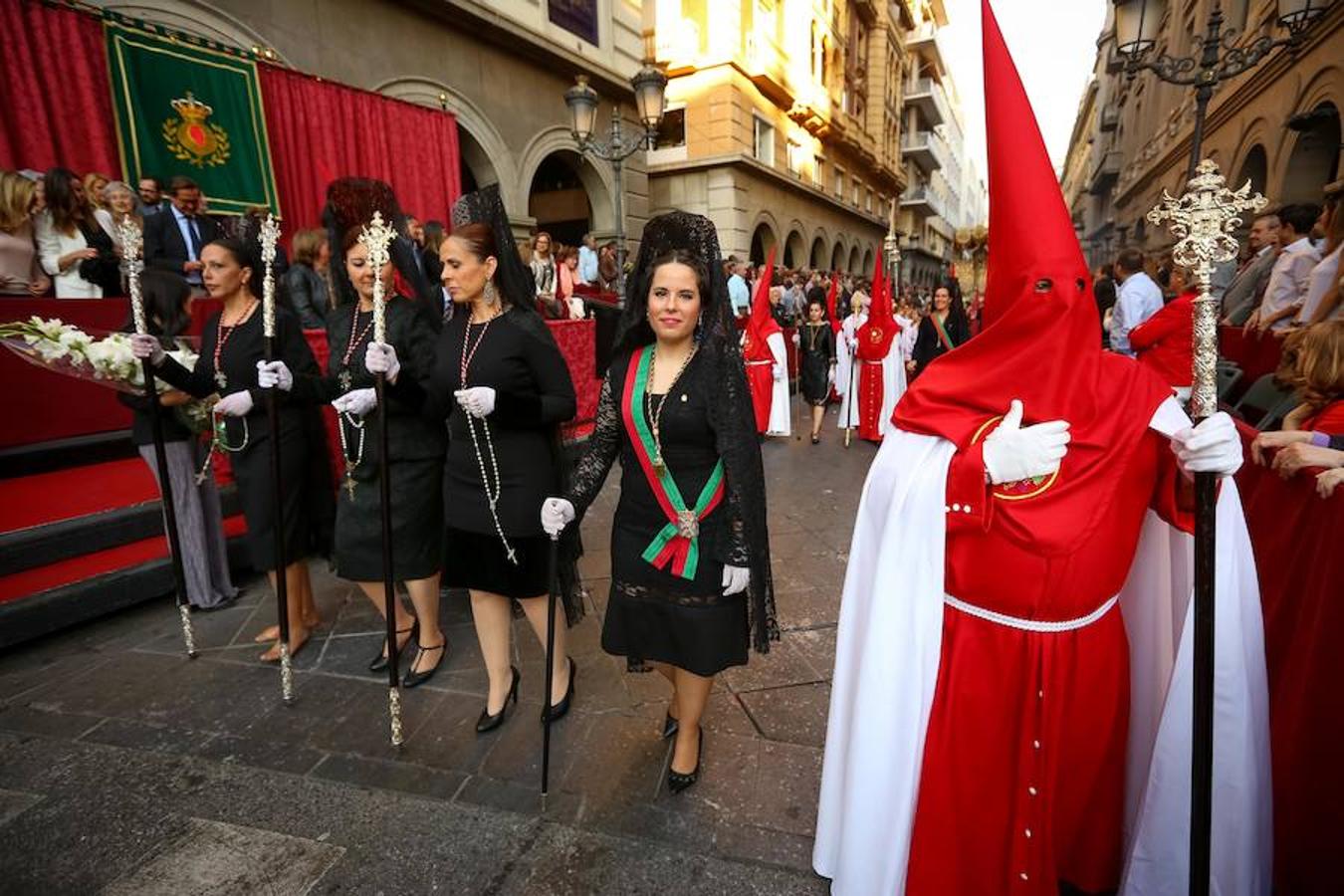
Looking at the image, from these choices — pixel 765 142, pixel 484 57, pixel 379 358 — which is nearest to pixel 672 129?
pixel 765 142

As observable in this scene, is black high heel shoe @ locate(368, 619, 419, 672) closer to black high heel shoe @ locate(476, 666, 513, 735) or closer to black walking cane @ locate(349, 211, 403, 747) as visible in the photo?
black walking cane @ locate(349, 211, 403, 747)

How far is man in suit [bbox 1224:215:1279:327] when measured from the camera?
6.43 m

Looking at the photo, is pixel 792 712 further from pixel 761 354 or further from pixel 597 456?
pixel 761 354

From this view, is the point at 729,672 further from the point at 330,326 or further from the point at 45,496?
the point at 45,496

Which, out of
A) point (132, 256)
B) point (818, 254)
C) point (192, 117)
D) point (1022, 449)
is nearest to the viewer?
point (1022, 449)

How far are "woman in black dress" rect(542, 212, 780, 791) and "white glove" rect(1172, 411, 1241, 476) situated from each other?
3.99ft

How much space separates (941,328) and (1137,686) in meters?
6.59

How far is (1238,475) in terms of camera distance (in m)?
2.74

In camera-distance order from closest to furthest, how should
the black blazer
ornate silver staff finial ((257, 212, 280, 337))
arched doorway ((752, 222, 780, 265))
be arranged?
ornate silver staff finial ((257, 212, 280, 337)) < the black blazer < arched doorway ((752, 222, 780, 265))

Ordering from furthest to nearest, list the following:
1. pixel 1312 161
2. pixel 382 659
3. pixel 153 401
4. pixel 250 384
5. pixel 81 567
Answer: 1. pixel 1312 161
2. pixel 81 567
3. pixel 382 659
4. pixel 250 384
5. pixel 153 401

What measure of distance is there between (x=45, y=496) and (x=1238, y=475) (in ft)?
21.2

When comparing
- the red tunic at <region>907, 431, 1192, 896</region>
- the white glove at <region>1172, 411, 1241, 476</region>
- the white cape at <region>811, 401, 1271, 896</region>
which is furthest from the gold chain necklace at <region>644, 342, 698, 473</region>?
the white glove at <region>1172, 411, 1241, 476</region>

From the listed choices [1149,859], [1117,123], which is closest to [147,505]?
[1149,859]

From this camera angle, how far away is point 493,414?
103 inches
